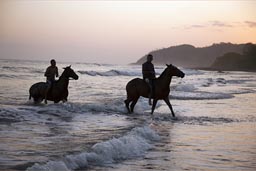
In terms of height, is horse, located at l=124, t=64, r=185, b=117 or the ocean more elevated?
horse, located at l=124, t=64, r=185, b=117

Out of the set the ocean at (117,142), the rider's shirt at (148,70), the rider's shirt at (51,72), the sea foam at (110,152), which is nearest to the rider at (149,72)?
the rider's shirt at (148,70)

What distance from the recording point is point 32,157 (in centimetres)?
636

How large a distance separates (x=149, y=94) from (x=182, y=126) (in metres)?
2.94

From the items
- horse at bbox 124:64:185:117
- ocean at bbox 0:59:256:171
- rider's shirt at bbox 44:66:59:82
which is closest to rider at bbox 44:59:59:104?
rider's shirt at bbox 44:66:59:82

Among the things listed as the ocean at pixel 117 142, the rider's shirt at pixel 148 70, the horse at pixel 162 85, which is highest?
the rider's shirt at pixel 148 70

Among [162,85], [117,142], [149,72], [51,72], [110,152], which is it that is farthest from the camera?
[51,72]

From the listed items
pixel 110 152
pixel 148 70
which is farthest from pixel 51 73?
pixel 110 152

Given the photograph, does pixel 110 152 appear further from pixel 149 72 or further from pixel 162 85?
pixel 149 72

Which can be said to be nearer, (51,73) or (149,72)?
(149,72)

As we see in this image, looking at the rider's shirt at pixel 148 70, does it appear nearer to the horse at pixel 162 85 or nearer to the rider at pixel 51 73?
the horse at pixel 162 85

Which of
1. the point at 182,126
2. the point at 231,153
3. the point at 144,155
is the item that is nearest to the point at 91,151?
the point at 144,155

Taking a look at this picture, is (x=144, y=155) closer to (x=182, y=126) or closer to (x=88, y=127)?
(x=88, y=127)

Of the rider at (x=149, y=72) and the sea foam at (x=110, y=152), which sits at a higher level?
the rider at (x=149, y=72)

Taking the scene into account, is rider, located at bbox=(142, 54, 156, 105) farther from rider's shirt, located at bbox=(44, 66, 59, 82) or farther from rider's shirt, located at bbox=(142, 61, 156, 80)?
rider's shirt, located at bbox=(44, 66, 59, 82)
